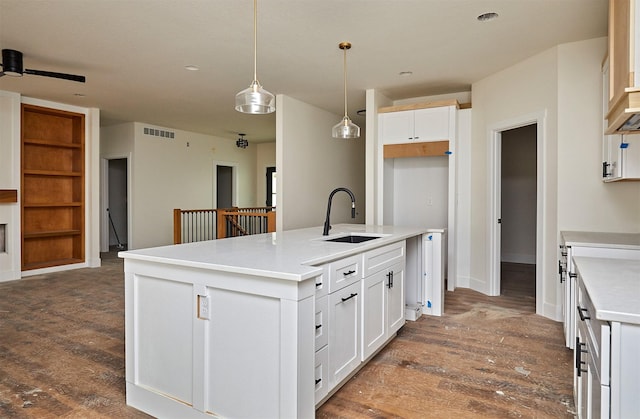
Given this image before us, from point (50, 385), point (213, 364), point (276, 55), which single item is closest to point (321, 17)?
point (276, 55)

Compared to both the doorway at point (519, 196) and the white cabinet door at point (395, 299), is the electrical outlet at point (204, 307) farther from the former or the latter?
the doorway at point (519, 196)

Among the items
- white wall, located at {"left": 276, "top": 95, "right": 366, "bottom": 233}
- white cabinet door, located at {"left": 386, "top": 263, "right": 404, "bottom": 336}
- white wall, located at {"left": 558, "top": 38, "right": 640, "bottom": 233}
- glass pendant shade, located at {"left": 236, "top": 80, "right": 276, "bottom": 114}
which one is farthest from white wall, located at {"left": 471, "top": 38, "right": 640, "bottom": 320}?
white wall, located at {"left": 276, "top": 95, "right": 366, "bottom": 233}

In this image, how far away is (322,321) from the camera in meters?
2.08

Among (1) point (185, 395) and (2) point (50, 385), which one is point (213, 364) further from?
(2) point (50, 385)

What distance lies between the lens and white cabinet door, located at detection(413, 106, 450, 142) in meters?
5.06

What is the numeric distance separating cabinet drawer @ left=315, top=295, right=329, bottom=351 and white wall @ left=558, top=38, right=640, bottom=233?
9.33 ft

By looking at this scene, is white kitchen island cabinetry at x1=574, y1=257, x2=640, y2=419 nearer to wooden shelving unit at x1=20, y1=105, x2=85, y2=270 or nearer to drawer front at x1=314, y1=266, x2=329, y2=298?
drawer front at x1=314, y1=266, x2=329, y2=298

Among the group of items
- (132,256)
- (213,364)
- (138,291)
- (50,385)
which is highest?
(132,256)

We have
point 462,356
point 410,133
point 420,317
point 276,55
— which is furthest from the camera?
point 410,133

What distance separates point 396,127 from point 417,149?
429mm

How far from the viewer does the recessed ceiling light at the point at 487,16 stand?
10.4 feet

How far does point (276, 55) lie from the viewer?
409cm

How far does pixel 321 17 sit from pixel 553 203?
2.80 m

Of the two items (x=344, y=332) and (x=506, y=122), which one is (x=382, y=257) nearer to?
(x=344, y=332)
